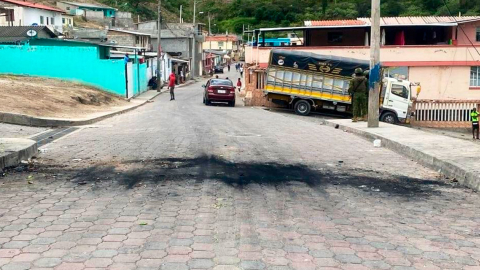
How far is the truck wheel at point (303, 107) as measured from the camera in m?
29.0

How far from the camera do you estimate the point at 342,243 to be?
18.0 ft

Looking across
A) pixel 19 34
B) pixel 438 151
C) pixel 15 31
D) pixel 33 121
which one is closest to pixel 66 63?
pixel 19 34

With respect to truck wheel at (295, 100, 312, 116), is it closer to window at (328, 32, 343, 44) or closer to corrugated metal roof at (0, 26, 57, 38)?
window at (328, 32, 343, 44)

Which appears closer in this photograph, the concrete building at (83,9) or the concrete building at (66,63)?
the concrete building at (66,63)

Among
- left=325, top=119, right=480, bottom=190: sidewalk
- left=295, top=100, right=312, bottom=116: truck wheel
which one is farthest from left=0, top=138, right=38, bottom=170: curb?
left=295, top=100, right=312, bottom=116: truck wheel

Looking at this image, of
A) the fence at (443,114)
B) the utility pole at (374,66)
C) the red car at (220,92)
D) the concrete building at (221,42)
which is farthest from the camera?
the concrete building at (221,42)

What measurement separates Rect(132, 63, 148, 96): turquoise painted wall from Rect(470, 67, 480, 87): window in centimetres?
2239

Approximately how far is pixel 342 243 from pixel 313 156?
574cm

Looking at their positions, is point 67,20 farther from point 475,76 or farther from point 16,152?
point 16,152

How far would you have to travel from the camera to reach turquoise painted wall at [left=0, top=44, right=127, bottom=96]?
33.8 metres

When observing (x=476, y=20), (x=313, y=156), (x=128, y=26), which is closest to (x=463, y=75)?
(x=476, y=20)

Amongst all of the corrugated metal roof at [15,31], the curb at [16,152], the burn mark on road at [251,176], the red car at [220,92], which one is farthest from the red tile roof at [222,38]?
the burn mark on road at [251,176]

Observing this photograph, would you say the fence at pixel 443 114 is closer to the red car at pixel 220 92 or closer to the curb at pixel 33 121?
the red car at pixel 220 92

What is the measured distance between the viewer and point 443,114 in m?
28.8
